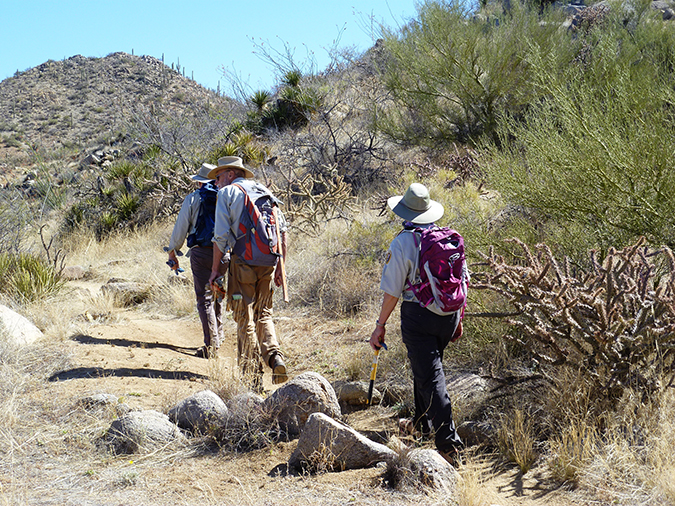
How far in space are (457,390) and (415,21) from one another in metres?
11.2

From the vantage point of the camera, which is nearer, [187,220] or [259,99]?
[187,220]

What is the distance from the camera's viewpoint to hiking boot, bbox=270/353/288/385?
16.8 feet

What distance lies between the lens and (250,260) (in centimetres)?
497

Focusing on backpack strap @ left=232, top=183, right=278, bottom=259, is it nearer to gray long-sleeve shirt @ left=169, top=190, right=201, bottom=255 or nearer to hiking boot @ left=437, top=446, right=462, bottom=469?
gray long-sleeve shirt @ left=169, top=190, right=201, bottom=255

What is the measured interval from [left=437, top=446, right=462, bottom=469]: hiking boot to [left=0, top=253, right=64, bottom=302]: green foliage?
600 centimetres

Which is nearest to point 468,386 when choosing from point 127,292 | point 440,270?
point 440,270

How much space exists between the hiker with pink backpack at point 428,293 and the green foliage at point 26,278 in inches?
226

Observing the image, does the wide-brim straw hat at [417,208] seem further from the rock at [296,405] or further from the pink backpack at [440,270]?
the rock at [296,405]

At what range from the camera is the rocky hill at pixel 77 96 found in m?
33.5

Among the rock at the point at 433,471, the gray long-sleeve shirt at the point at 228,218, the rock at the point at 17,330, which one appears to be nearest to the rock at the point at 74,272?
the rock at the point at 17,330

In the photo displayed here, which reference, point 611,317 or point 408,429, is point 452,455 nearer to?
point 408,429

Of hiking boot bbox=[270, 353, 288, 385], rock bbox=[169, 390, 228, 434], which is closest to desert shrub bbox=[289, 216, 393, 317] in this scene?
hiking boot bbox=[270, 353, 288, 385]

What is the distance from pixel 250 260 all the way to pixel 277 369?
1.04 meters

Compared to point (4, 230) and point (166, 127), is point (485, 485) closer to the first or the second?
point (4, 230)
